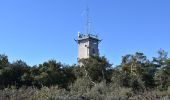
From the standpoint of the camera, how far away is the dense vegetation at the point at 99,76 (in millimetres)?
27514

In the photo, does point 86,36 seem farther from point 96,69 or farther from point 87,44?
point 96,69

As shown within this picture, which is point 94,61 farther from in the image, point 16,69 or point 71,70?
point 16,69

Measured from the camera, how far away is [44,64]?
31.8 meters

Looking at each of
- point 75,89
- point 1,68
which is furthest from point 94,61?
point 1,68

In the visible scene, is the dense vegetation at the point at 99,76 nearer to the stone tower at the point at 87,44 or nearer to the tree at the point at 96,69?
the tree at the point at 96,69

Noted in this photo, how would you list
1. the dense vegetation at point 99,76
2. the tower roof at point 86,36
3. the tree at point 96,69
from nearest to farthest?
the dense vegetation at point 99,76, the tree at point 96,69, the tower roof at point 86,36

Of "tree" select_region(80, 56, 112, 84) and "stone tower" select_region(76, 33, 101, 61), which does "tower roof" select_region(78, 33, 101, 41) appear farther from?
"tree" select_region(80, 56, 112, 84)

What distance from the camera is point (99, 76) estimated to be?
32.2 metres

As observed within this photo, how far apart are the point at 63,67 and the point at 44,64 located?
5.42 ft

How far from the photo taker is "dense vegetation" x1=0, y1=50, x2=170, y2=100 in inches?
1083

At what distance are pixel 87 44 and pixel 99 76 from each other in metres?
30.0

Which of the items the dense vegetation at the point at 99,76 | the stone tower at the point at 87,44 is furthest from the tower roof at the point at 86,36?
the dense vegetation at the point at 99,76

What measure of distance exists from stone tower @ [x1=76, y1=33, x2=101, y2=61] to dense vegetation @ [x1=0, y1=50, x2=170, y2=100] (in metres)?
27.5

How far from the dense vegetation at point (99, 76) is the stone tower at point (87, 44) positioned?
27.5 m
